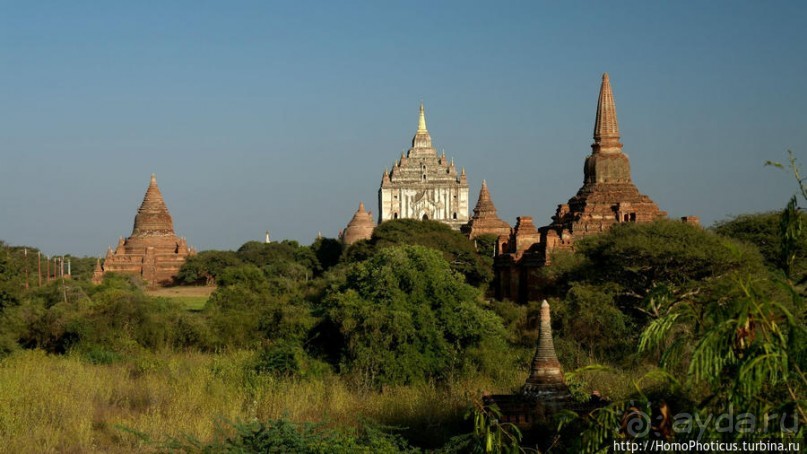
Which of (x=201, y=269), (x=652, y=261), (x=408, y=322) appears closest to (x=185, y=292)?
(x=201, y=269)

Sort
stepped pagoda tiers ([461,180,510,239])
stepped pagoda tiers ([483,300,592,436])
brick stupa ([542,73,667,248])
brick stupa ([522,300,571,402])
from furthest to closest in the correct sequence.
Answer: stepped pagoda tiers ([461,180,510,239]), brick stupa ([542,73,667,248]), brick stupa ([522,300,571,402]), stepped pagoda tiers ([483,300,592,436])

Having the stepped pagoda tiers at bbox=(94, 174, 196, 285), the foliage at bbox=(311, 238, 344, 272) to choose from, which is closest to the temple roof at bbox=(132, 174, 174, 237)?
the stepped pagoda tiers at bbox=(94, 174, 196, 285)

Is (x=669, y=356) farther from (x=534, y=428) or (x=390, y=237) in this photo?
(x=390, y=237)

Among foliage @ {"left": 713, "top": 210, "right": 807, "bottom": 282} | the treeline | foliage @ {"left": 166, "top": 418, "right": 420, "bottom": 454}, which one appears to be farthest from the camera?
foliage @ {"left": 713, "top": 210, "right": 807, "bottom": 282}

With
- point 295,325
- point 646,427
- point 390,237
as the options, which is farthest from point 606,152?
point 646,427

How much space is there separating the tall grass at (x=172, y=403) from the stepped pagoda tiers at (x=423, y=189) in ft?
216

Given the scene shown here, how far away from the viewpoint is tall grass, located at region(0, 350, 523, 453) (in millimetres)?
11273

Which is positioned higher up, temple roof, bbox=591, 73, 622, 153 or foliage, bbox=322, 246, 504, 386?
temple roof, bbox=591, 73, 622, 153

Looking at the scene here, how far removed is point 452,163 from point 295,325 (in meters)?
66.0

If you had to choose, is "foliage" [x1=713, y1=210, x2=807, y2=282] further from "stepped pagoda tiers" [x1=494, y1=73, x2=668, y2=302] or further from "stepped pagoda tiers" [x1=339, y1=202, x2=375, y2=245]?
"stepped pagoda tiers" [x1=339, y1=202, x2=375, y2=245]

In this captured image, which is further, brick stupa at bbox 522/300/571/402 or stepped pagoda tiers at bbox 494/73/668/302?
stepped pagoda tiers at bbox 494/73/668/302

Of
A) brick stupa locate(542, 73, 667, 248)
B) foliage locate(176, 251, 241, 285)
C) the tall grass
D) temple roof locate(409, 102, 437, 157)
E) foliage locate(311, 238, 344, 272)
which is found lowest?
the tall grass

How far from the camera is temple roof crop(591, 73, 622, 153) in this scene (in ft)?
127

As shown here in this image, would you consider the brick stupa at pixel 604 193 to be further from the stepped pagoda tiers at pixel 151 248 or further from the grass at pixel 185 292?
the stepped pagoda tiers at pixel 151 248
